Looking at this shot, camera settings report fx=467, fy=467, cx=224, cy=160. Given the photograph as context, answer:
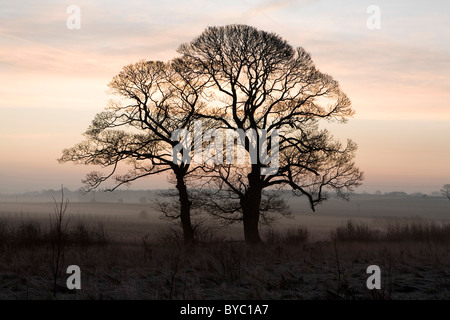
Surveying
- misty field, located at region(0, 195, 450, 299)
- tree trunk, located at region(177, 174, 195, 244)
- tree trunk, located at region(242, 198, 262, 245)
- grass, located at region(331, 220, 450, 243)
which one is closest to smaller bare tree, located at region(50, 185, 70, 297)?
misty field, located at region(0, 195, 450, 299)

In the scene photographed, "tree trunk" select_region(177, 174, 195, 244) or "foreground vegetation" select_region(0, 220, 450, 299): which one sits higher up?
"tree trunk" select_region(177, 174, 195, 244)

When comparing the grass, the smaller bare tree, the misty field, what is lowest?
the grass

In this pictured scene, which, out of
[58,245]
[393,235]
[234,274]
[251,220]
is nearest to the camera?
[58,245]

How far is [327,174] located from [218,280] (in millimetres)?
14072

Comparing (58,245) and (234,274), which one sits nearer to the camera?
(58,245)

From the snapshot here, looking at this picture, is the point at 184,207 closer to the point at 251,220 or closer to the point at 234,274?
the point at 251,220

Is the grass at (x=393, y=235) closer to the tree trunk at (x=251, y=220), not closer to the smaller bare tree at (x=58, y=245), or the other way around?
the tree trunk at (x=251, y=220)

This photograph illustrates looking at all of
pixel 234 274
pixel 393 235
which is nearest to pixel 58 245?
pixel 234 274

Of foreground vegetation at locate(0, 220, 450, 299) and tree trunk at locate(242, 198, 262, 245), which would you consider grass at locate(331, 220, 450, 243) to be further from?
foreground vegetation at locate(0, 220, 450, 299)

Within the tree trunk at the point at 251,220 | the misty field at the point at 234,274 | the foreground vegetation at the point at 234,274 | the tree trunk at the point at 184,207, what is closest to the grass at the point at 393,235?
the tree trunk at the point at 251,220

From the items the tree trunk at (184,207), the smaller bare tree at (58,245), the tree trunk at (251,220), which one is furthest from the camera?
the tree trunk at (251,220)
